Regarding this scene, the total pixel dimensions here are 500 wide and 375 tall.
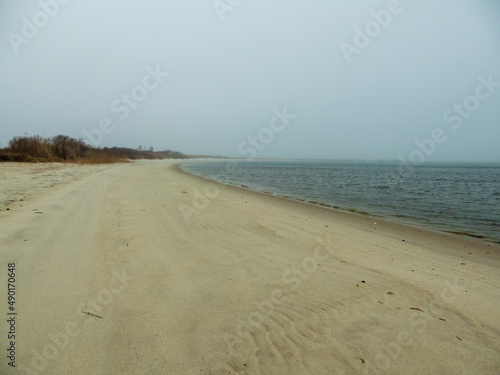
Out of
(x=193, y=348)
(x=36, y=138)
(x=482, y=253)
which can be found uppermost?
(x=36, y=138)

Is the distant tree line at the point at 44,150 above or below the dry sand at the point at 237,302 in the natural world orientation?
above

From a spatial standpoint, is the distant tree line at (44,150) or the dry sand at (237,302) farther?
the distant tree line at (44,150)

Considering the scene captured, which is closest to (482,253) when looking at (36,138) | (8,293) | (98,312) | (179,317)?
(179,317)

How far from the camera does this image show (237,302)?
2.86m

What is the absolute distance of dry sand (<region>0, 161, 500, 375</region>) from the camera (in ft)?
6.84

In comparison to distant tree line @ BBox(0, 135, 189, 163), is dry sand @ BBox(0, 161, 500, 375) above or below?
below

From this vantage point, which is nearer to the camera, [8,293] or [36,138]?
[8,293]

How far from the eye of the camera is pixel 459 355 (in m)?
2.22

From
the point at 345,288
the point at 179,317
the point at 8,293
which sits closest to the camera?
the point at 179,317

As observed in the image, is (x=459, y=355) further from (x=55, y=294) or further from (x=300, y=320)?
(x=55, y=294)

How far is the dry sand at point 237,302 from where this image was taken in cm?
209

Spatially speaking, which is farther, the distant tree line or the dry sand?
the distant tree line

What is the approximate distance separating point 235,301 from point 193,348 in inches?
30.7

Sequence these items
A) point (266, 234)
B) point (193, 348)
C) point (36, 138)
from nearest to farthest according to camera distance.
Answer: point (193, 348)
point (266, 234)
point (36, 138)
